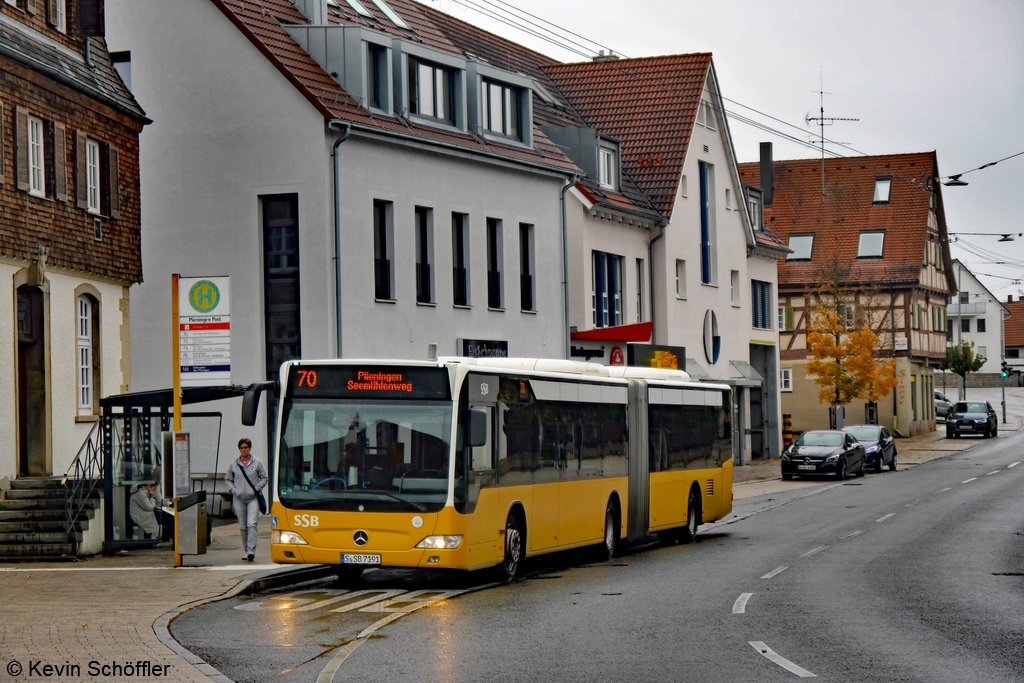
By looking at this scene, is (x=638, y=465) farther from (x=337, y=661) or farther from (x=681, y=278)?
(x=681, y=278)

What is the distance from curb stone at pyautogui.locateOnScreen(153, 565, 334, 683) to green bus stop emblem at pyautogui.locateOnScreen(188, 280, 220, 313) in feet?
11.3

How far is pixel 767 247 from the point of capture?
5672 centimetres

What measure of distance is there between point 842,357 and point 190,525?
45652 mm

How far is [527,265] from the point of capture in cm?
3822

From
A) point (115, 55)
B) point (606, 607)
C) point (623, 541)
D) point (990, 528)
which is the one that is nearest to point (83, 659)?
point (606, 607)

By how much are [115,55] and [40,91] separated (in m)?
8.17

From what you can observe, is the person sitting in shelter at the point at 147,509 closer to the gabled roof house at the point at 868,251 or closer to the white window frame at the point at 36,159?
the white window frame at the point at 36,159

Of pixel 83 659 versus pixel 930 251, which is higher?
pixel 930 251

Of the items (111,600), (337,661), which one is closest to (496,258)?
(111,600)

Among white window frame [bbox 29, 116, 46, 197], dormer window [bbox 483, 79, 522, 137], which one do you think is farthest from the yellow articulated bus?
dormer window [bbox 483, 79, 522, 137]

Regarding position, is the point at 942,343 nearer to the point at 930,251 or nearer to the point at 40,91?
the point at 930,251

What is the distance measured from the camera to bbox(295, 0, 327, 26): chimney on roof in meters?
33.8

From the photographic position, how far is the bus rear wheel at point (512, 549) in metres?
19.2

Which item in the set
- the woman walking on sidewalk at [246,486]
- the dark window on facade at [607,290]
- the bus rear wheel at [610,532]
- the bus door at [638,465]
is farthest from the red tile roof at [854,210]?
the woman walking on sidewalk at [246,486]
